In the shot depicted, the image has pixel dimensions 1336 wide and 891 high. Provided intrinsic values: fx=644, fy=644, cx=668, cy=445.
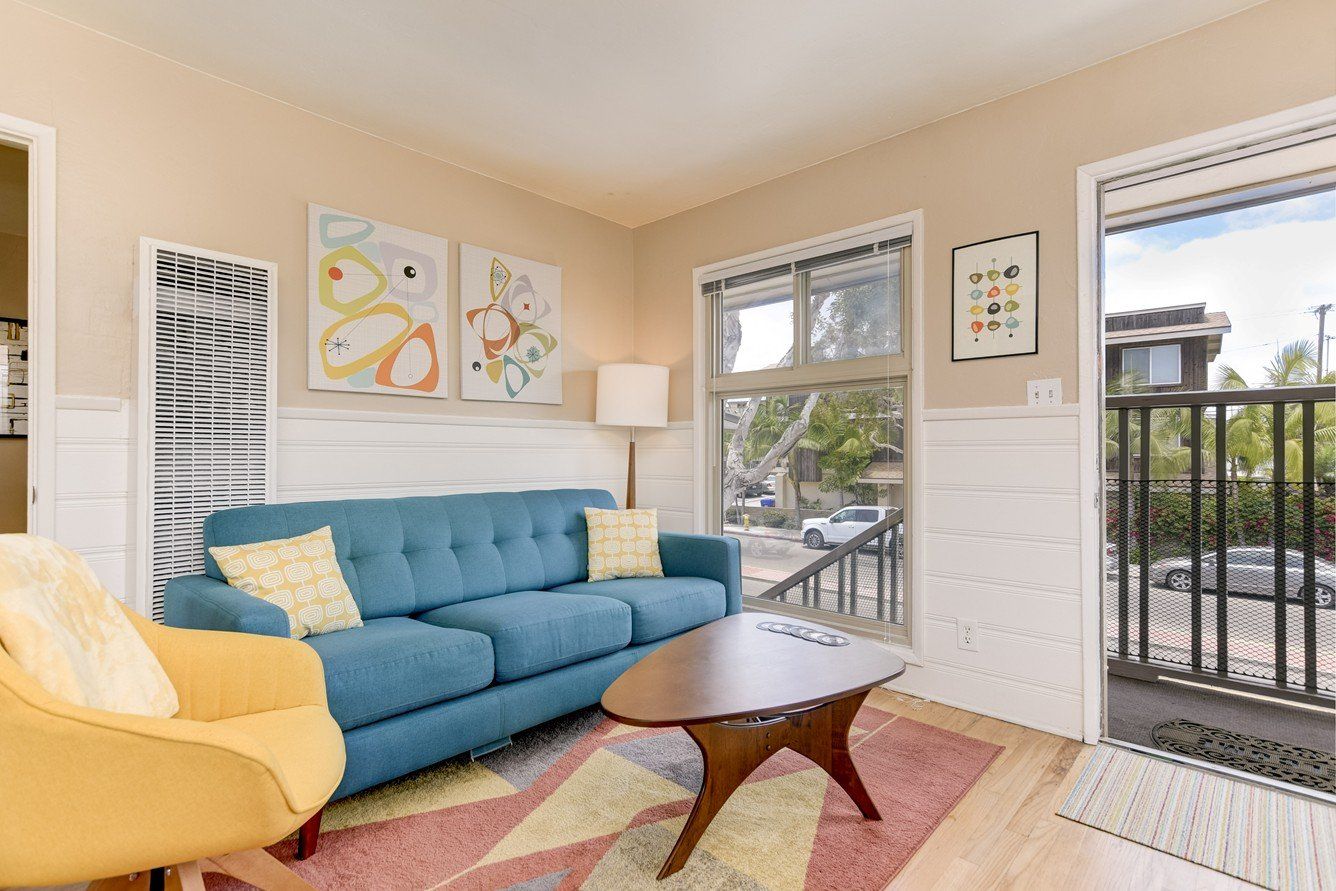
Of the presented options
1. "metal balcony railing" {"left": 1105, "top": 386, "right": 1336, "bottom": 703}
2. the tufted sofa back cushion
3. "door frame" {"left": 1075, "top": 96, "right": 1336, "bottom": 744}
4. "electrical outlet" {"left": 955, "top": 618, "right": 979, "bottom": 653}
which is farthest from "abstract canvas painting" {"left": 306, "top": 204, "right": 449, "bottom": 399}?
"metal balcony railing" {"left": 1105, "top": 386, "right": 1336, "bottom": 703}

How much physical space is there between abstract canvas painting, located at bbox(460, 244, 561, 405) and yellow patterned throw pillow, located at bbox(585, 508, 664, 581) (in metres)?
0.84

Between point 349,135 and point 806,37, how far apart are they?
2.05m

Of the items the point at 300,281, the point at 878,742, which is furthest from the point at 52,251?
the point at 878,742

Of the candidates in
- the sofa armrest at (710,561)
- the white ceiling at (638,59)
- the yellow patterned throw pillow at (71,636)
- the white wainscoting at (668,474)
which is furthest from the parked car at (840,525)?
the yellow patterned throw pillow at (71,636)

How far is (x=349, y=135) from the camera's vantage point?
294cm

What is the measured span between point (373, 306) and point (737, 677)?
234 centimetres

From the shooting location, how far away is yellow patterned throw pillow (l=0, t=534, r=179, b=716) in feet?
4.00

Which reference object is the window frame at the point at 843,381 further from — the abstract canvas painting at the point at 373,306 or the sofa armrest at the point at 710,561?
the abstract canvas painting at the point at 373,306

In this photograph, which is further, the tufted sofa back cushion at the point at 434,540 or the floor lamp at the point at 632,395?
the floor lamp at the point at 632,395

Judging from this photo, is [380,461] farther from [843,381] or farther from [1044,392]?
[1044,392]

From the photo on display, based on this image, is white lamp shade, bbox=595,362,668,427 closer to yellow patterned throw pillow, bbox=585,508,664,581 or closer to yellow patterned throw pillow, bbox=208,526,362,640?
yellow patterned throw pillow, bbox=585,508,664,581

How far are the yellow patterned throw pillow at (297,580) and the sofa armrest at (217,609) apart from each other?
77 mm

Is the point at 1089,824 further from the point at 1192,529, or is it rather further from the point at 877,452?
the point at 1192,529

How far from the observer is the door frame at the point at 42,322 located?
2170 mm
